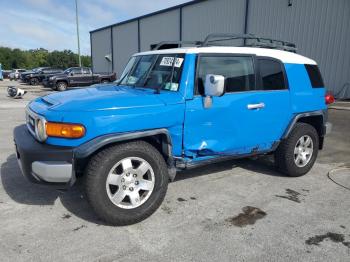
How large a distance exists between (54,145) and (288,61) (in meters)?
3.44

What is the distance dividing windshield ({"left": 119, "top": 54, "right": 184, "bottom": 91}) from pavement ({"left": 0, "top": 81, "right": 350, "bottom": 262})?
1451 millimetres

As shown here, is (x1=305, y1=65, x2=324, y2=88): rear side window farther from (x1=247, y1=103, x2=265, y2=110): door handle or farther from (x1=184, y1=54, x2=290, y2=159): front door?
(x1=247, y1=103, x2=265, y2=110): door handle

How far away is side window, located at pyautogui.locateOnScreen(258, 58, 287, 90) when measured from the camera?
4332 millimetres

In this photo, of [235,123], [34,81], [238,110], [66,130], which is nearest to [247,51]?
[238,110]

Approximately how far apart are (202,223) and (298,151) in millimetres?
2264

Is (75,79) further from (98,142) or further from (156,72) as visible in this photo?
(98,142)

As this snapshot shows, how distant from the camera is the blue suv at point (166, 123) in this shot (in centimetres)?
313

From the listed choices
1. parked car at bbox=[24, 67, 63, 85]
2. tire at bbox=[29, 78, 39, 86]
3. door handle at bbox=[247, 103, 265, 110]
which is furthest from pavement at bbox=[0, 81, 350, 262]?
tire at bbox=[29, 78, 39, 86]

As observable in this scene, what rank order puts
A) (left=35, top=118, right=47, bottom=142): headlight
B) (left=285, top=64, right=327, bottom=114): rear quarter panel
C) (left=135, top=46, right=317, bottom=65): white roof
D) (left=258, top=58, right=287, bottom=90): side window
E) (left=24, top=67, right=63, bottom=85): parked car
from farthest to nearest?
1. (left=24, top=67, right=63, bottom=85): parked car
2. (left=285, top=64, right=327, bottom=114): rear quarter panel
3. (left=258, top=58, right=287, bottom=90): side window
4. (left=135, top=46, right=317, bottom=65): white roof
5. (left=35, top=118, right=47, bottom=142): headlight

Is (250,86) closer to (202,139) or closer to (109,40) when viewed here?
(202,139)

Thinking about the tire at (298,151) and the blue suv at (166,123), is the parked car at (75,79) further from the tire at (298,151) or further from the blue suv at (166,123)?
the tire at (298,151)

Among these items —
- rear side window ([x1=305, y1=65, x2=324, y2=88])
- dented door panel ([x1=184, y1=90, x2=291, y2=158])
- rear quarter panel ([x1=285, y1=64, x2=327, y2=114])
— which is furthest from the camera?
rear side window ([x1=305, y1=65, x2=324, y2=88])

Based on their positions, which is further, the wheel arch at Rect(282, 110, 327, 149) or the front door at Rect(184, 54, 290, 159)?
the wheel arch at Rect(282, 110, 327, 149)

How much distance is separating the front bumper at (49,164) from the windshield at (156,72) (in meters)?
1.38
